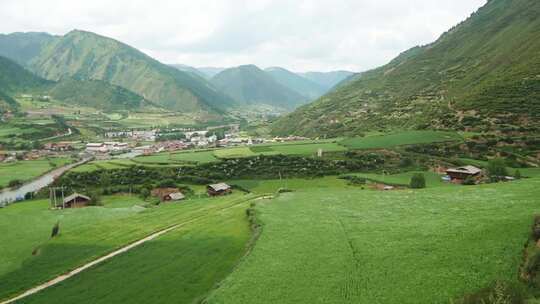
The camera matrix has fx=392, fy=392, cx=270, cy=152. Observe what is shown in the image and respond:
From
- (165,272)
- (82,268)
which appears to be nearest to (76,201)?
(82,268)

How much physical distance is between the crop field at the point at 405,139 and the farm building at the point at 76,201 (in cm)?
7241

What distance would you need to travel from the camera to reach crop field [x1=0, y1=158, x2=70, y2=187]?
112812mm

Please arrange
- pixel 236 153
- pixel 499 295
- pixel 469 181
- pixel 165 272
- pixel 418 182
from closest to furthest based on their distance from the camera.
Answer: pixel 499 295 → pixel 165 272 → pixel 469 181 → pixel 418 182 → pixel 236 153

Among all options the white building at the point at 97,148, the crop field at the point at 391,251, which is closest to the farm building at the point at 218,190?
the crop field at the point at 391,251

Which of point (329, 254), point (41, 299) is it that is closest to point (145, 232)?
point (41, 299)

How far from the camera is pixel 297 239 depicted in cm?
3394

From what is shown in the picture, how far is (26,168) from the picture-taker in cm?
12688

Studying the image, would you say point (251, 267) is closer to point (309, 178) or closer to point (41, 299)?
point (41, 299)

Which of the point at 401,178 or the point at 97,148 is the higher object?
the point at 97,148

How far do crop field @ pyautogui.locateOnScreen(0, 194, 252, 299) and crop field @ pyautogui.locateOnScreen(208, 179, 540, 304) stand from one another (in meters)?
16.8

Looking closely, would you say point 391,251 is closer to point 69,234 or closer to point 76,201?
point 69,234

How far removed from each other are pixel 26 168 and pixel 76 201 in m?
65.6

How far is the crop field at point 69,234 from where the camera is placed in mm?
36156

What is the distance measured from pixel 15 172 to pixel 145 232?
323 feet
